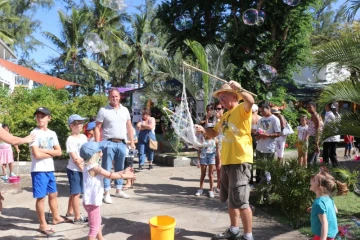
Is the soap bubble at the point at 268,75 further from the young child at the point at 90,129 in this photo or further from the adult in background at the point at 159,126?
the adult in background at the point at 159,126

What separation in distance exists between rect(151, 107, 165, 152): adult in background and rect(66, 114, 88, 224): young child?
7103 millimetres

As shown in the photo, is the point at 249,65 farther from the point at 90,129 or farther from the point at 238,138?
the point at 238,138

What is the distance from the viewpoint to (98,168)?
367 cm

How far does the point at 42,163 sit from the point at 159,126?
8165 millimetres

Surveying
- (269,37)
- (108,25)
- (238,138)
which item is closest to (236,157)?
(238,138)

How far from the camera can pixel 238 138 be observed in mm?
3957

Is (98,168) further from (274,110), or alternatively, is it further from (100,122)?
(274,110)

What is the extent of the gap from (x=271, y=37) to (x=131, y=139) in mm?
10586

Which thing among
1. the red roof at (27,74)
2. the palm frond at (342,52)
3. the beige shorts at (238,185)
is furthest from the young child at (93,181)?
the red roof at (27,74)

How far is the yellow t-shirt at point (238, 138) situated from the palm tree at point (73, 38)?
27.8 meters

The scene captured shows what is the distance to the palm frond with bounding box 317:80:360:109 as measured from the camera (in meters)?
4.98

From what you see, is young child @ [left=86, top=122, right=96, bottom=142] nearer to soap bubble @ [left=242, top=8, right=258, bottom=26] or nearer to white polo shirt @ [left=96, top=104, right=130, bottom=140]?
white polo shirt @ [left=96, top=104, right=130, bottom=140]

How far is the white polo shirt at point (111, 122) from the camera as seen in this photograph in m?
5.43

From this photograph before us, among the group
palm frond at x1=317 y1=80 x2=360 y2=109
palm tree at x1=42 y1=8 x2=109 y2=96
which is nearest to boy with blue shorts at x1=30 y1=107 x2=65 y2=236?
palm frond at x1=317 y1=80 x2=360 y2=109
